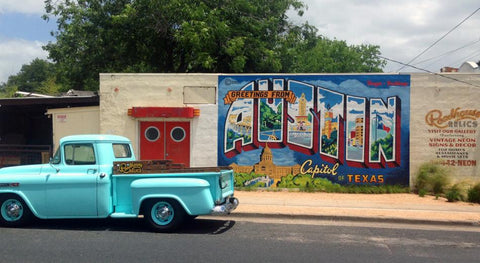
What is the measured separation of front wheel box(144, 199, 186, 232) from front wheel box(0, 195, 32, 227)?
94.9 inches

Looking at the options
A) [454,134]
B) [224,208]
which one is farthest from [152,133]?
[454,134]

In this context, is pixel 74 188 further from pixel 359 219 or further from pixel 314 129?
pixel 314 129

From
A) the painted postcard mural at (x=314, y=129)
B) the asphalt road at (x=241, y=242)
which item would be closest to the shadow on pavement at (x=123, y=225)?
the asphalt road at (x=241, y=242)

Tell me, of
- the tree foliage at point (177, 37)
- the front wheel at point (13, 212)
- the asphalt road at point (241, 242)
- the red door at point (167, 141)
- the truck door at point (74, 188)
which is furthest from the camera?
the tree foliage at point (177, 37)

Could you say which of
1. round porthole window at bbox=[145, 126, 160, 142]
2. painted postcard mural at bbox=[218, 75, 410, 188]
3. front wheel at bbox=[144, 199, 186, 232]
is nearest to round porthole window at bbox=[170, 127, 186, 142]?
round porthole window at bbox=[145, 126, 160, 142]

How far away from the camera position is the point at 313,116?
14102 mm

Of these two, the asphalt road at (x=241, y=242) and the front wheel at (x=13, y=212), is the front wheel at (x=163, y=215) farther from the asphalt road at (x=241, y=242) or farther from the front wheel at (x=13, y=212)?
the front wheel at (x=13, y=212)

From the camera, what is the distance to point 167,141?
47.9ft

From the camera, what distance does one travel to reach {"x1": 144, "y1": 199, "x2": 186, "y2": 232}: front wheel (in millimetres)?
8531

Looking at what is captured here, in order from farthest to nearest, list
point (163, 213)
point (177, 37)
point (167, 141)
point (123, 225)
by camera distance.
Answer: point (177, 37) < point (167, 141) < point (123, 225) < point (163, 213)

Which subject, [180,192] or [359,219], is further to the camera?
[359,219]

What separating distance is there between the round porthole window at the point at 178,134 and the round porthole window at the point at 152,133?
0.48 m

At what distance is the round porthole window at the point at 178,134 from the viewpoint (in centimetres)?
1459

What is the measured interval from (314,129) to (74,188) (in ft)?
25.7
